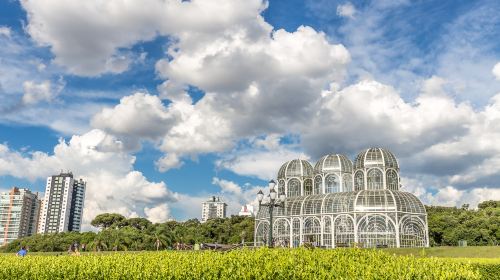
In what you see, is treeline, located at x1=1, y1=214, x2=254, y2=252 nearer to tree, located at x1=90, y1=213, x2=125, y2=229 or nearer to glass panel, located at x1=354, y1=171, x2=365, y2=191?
tree, located at x1=90, y1=213, x2=125, y2=229

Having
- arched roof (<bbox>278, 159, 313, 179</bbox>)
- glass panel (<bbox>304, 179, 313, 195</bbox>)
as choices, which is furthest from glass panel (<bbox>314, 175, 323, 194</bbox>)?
arched roof (<bbox>278, 159, 313, 179</bbox>)

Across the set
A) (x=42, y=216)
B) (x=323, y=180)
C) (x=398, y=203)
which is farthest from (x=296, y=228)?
(x=42, y=216)

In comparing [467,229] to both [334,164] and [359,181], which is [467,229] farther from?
[334,164]

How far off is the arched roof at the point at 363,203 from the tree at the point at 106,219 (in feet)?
152

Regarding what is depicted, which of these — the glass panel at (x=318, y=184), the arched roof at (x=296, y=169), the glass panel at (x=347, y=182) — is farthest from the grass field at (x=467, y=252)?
the arched roof at (x=296, y=169)

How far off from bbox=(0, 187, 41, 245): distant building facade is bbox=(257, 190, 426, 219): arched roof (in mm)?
168048

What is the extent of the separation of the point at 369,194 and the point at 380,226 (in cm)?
430

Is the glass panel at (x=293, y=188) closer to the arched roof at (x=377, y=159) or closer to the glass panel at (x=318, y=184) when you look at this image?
the glass panel at (x=318, y=184)

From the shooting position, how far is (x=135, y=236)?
5588 centimetres

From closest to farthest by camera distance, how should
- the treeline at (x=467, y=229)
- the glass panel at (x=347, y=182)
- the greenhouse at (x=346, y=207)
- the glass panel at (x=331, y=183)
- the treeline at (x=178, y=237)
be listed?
the greenhouse at (x=346, y=207), the treeline at (x=178, y=237), the treeline at (x=467, y=229), the glass panel at (x=347, y=182), the glass panel at (x=331, y=183)

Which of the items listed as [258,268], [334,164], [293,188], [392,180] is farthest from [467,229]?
[258,268]

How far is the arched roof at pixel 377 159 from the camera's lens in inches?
2285

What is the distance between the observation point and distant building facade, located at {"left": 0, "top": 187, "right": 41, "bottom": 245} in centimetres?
18175

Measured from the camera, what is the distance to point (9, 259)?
1600 cm
